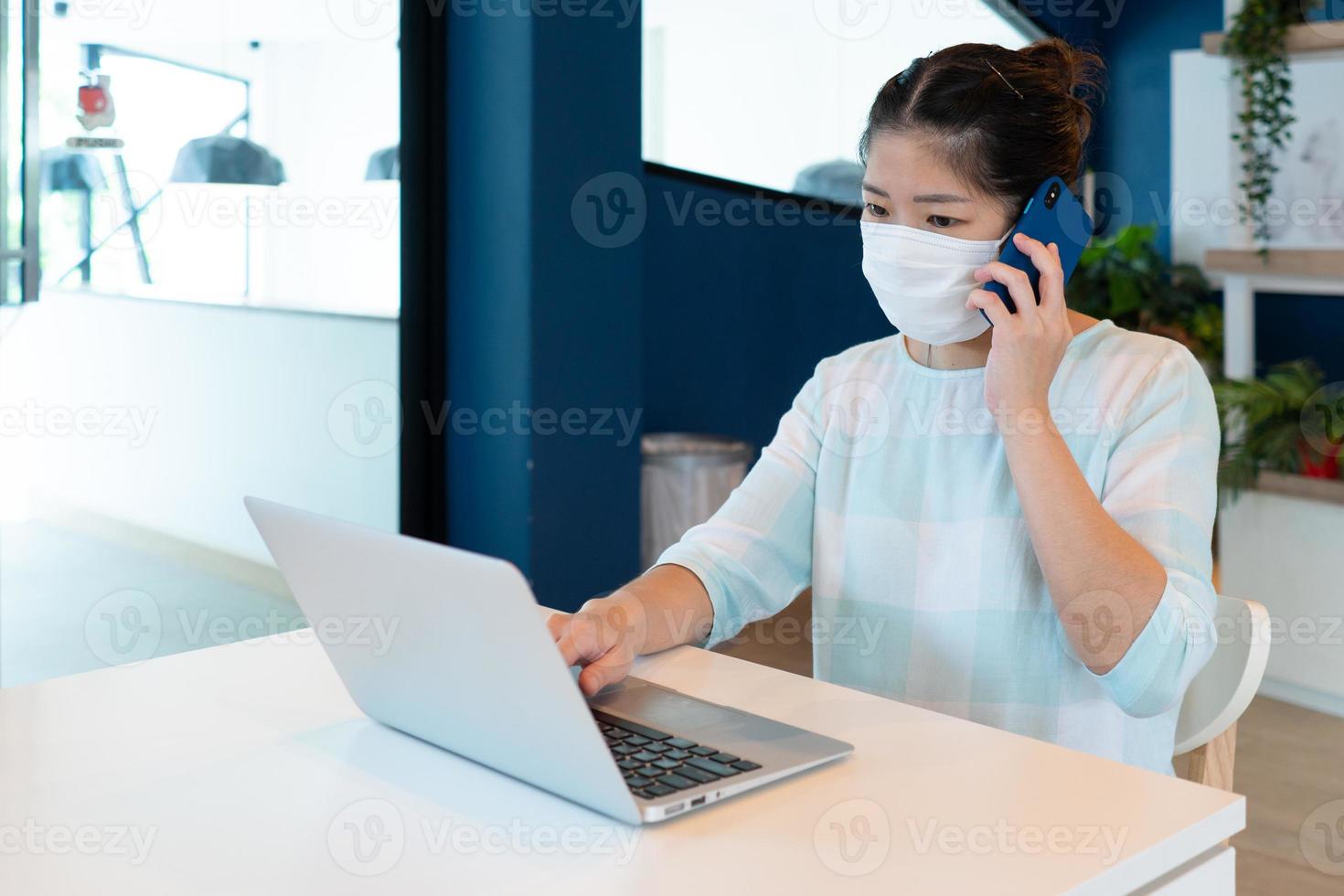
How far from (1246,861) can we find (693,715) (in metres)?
1.88

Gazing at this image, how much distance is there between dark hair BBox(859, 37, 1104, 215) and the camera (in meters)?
1.44

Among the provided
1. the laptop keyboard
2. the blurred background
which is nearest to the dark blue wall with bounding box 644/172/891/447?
the blurred background

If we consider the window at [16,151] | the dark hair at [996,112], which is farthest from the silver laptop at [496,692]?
the window at [16,151]

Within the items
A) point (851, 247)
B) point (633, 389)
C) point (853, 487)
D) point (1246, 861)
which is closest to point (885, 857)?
point (853, 487)

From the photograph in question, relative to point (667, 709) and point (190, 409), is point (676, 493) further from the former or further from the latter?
point (667, 709)

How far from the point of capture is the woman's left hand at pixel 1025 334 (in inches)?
52.5

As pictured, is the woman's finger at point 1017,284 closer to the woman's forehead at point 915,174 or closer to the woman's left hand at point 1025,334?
the woman's left hand at point 1025,334

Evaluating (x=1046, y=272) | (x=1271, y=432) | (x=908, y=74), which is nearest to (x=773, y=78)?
(x=1271, y=432)

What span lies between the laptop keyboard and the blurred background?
6.14 ft

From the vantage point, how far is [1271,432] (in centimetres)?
351

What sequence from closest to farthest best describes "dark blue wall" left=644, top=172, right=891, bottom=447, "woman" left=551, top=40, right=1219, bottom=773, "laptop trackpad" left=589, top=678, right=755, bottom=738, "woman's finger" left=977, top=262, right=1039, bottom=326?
"laptop trackpad" left=589, top=678, right=755, bottom=738
"woman" left=551, top=40, right=1219, bottom=773
"woman's finger" left=977, top=262, right=1039, bottom=326
"dark blue wall" left=644, top=172, right=891, bottom=447

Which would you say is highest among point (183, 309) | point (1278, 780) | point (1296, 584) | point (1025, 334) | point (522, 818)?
point (183, 309)

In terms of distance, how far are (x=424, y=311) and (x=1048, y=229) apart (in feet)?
7.05

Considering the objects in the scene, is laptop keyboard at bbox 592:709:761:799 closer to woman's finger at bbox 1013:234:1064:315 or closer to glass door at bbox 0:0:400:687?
woman's finger at bbox 1013:234:1064:315
